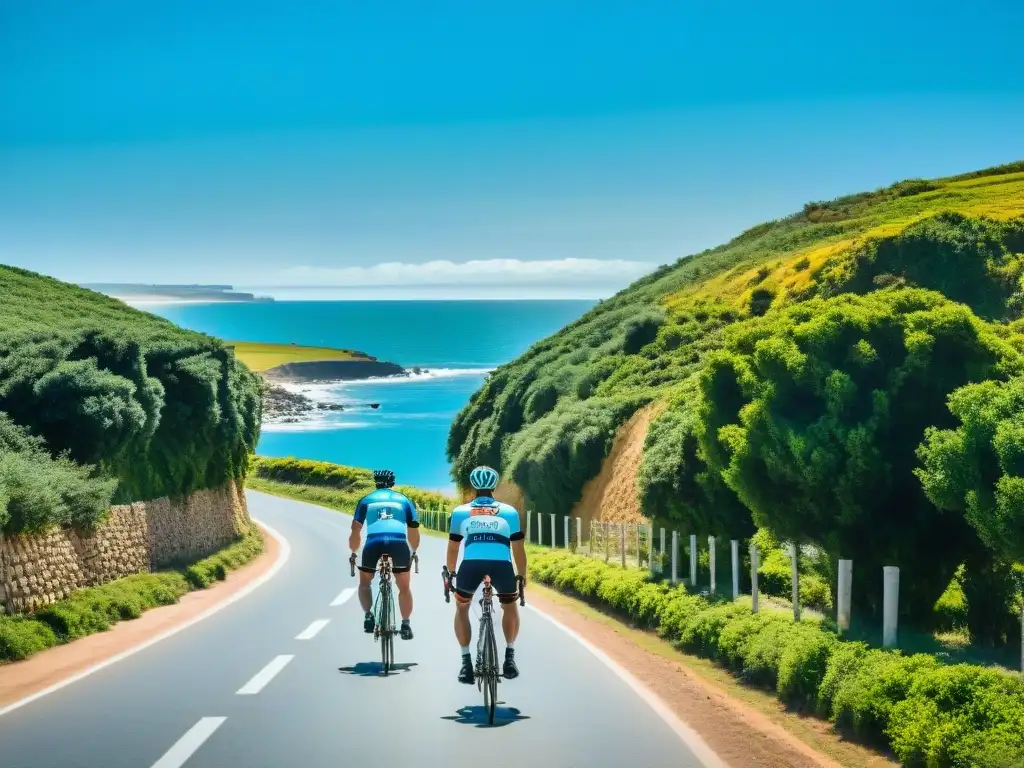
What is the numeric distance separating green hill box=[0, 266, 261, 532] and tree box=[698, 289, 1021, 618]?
9880 millimetres

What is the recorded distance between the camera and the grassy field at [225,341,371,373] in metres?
147

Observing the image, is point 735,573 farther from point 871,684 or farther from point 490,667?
point 490,667

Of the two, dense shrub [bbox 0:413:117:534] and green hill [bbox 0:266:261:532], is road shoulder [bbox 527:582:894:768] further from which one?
green hill [bbox 0:266:261:532]

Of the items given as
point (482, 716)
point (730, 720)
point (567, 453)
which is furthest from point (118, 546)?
point (567, 453)

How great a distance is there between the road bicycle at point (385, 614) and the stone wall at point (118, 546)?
590 cm

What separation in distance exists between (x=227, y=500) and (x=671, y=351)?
27.9 metres

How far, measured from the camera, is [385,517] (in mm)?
13078

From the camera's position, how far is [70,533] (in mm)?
19219

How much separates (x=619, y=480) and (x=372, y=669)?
2784cm

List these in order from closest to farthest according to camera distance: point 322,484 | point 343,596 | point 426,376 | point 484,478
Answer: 1. point 484,478
2. point 343,596
3. point 322,484
4. point 426,376

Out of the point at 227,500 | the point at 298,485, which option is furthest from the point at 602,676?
the point at 298,485

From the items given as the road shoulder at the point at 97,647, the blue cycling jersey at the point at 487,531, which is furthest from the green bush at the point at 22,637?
the blue cycling jersey at the point at 487,531

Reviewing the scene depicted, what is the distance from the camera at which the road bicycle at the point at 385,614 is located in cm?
1241

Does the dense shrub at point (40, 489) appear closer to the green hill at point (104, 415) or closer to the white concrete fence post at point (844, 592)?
the green hill at point (104, 415)
